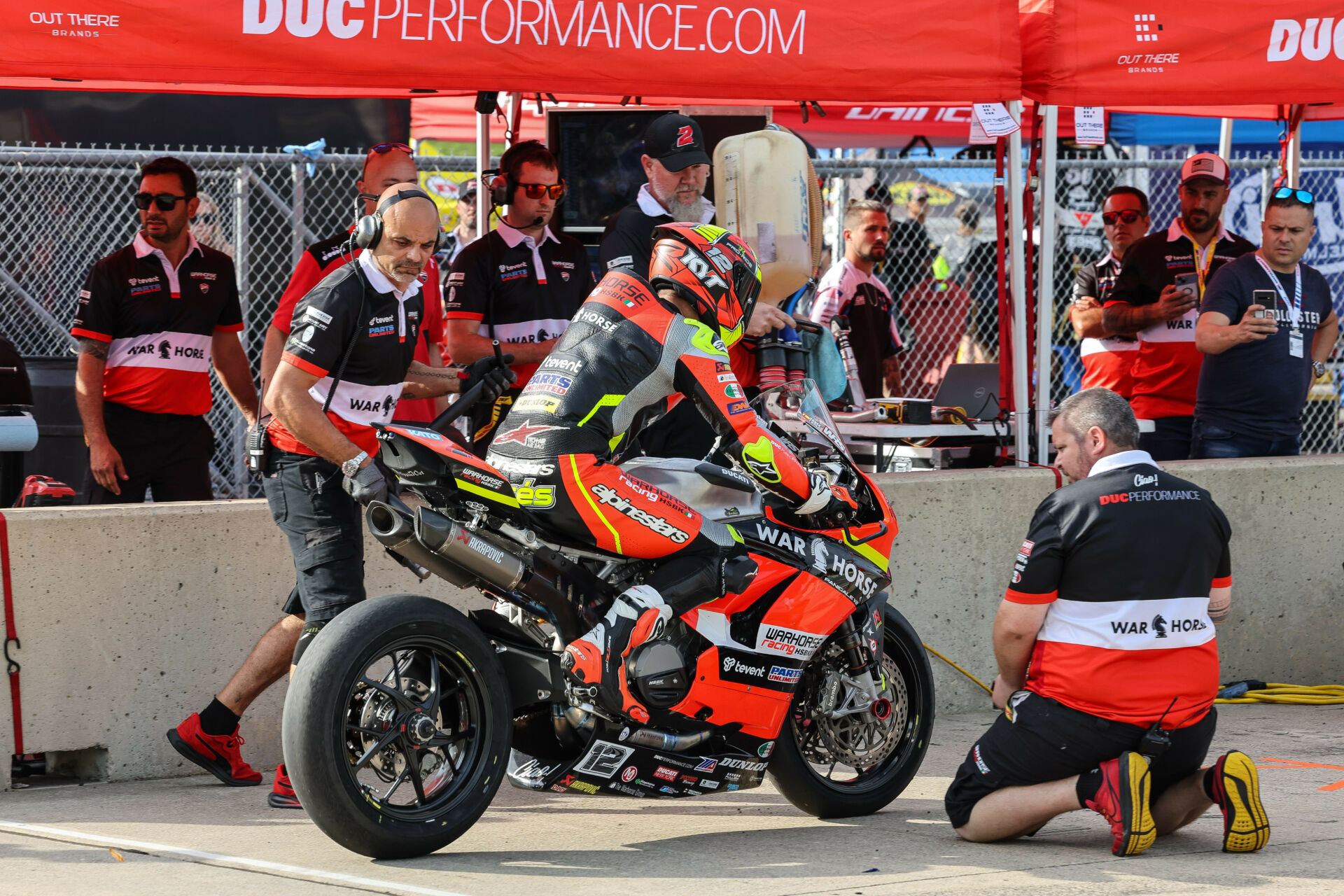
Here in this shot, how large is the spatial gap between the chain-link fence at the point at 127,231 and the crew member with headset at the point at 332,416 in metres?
4.09

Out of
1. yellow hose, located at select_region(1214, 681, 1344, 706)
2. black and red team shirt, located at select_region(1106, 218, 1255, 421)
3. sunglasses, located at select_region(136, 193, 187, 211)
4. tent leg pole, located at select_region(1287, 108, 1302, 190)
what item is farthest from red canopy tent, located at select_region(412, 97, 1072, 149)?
yellow hose, located at select_region(1214, 681, 1344, 706)

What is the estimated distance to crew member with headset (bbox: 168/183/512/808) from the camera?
16.9ft

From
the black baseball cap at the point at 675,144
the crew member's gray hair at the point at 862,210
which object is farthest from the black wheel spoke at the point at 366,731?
the crew member's gray hair at the point at 862,210

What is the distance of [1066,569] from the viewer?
16.2 feet

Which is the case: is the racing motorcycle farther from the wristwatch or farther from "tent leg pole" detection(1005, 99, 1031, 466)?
"tent leg pole" detection(1005, 99, 1031, 466)

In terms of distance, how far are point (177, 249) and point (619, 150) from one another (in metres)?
2.66

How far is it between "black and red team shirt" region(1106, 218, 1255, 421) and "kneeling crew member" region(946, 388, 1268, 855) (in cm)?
369

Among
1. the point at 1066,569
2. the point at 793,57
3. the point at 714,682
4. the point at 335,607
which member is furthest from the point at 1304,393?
the point at 335,607

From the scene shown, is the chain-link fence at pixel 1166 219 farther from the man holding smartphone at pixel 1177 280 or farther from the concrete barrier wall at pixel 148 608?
the concrete barrier wall at pixel 148 608

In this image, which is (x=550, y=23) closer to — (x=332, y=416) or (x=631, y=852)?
(x=332, y=416)

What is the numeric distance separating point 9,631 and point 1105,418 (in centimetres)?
373

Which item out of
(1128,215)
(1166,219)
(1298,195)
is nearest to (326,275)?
(1298,195)

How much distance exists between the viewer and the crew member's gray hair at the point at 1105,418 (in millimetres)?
5035

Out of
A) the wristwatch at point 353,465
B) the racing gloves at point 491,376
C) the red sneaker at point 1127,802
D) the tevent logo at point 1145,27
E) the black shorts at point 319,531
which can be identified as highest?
the tevent logo at point 1145,27
